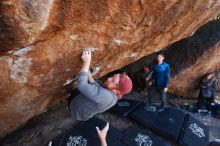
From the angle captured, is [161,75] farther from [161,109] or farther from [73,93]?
[73,93]

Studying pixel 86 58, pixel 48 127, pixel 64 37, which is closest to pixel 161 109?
pixel 48 127

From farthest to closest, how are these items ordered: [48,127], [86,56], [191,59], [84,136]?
[191,59] < [48,127] < [84,136] < [86,56]

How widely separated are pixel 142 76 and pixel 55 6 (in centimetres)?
430

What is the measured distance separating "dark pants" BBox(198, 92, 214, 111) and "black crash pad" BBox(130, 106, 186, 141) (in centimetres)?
92

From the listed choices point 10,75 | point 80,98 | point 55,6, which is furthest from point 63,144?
point 55,6

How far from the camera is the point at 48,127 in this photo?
6160 mm

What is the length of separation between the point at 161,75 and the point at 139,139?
4.57ft

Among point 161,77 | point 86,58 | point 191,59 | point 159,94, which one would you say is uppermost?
point 86,58

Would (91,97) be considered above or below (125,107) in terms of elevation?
above

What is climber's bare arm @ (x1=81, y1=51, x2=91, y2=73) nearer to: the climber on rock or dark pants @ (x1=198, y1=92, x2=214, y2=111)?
the climber on rock

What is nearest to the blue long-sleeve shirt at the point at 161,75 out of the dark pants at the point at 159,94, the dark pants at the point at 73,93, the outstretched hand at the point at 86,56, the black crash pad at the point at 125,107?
the dark pants at the point at 159,94

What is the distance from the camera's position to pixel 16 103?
4.79m

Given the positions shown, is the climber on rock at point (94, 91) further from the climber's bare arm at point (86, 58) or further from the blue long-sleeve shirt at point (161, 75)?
the blue long-sleeve shirt at point (161, 75)

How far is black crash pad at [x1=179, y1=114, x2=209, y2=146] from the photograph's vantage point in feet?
20.8
